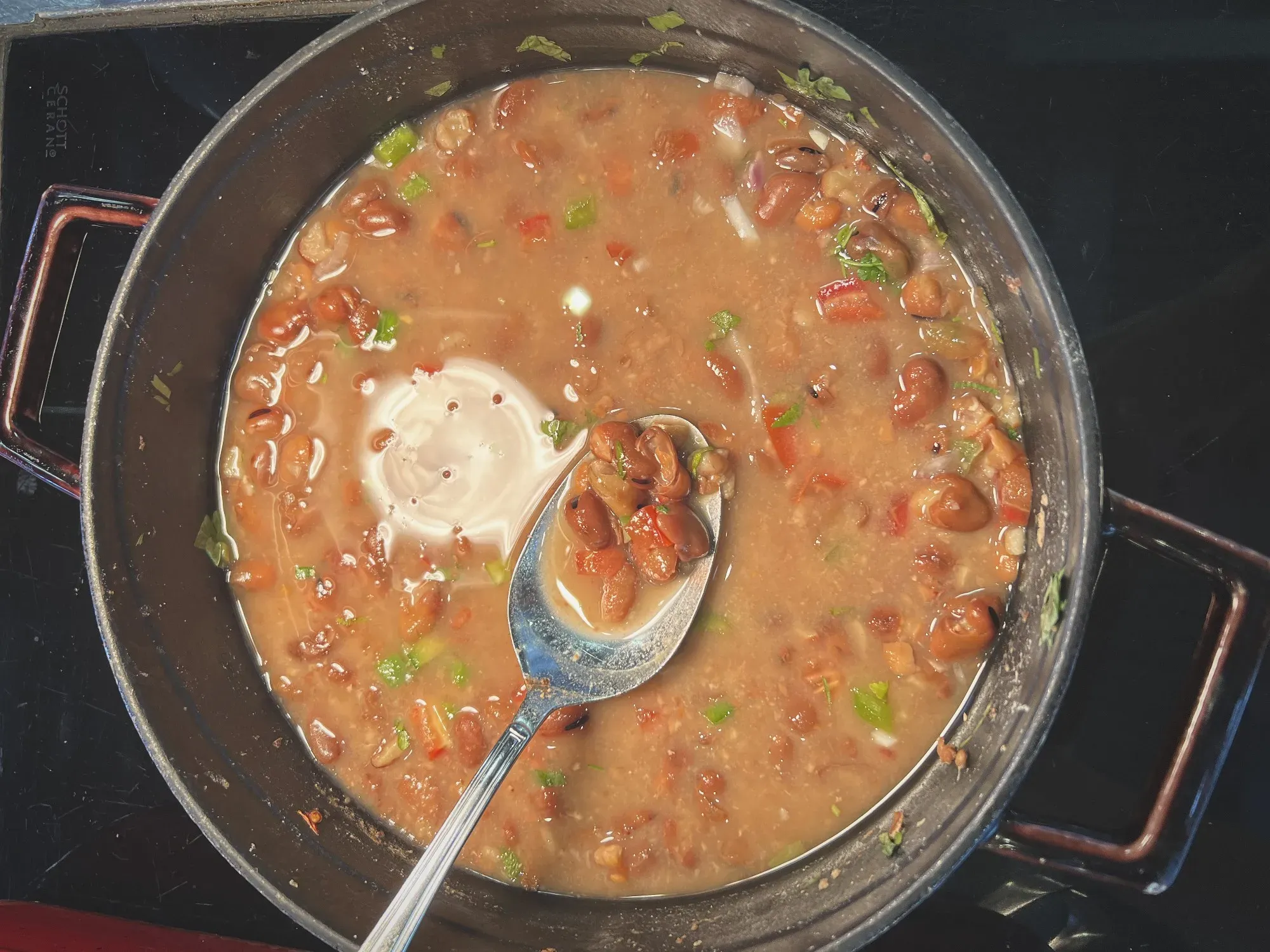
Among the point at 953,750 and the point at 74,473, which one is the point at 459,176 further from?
the point at 953,750

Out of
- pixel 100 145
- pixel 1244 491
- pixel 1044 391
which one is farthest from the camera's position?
pixel 100 145

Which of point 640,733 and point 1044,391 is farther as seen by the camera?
point 640,733

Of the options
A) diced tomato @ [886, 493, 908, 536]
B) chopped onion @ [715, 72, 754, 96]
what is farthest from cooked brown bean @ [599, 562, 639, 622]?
chopped onion @ [715, 72, 754, 96]

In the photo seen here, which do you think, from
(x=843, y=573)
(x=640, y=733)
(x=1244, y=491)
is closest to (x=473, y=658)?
(x=640, y=733)

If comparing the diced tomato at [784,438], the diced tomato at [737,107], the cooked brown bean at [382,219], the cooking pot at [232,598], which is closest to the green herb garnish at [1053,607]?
the cooking pot at [232,598]

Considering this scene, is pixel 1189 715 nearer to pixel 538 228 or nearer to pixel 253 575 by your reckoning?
pixel 538 228

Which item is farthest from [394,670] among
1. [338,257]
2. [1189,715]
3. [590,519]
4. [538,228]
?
[1189,715]

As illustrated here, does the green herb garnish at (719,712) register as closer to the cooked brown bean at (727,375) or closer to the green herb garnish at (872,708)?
the green herb garnish at (872,708)
